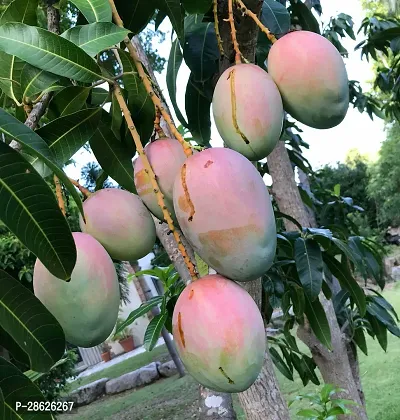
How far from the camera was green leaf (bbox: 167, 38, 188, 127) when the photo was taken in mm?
1014

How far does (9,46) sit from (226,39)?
0.33 metres

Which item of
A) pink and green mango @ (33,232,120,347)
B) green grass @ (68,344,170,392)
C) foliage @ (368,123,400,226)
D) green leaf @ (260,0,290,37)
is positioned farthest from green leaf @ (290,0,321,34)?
foliage @ (368,123,400,226)

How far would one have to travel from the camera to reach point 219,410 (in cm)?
139

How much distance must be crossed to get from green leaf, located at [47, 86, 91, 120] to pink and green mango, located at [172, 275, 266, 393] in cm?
31

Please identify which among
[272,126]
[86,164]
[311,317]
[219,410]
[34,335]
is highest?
[272,126]

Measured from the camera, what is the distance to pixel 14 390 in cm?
55

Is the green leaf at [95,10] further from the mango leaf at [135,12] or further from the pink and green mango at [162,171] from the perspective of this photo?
the pink and green mango at [162,171]

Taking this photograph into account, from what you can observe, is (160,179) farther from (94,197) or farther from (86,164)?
(86,164)

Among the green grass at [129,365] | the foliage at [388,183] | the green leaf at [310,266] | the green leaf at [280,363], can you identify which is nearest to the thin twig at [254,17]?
the green leaf at [310,266]

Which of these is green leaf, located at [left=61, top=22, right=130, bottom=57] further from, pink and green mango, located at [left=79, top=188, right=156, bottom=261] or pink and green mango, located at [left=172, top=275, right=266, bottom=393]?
pink and green mango, located at [left=172, top=275, right=266, bottom=393]

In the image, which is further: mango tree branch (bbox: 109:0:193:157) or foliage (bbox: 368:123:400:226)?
foliage (bbox: 368:123:400:226)

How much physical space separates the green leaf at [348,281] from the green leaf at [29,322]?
1024 millimetres

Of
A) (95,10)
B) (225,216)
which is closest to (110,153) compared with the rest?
(95,10)

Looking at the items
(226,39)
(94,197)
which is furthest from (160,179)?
(226,39)
